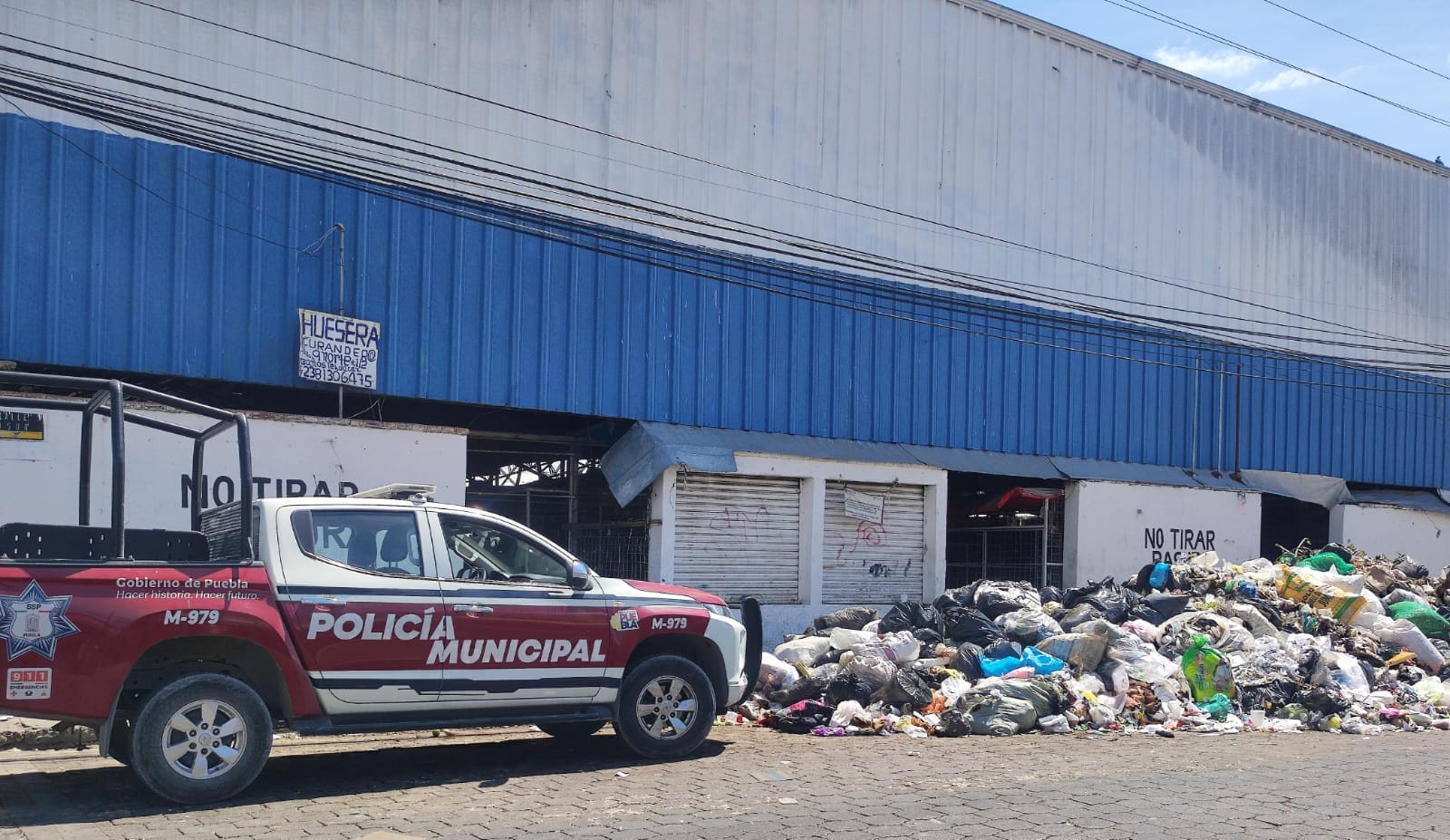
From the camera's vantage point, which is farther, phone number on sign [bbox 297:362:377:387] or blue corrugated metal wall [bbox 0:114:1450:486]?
phone number on sign [bbox 297:362:377:387]

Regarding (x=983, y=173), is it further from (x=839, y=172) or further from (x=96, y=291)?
(x=96, y=291)

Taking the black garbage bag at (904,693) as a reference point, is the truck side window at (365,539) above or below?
above

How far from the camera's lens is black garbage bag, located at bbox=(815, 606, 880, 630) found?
1420 centimetres

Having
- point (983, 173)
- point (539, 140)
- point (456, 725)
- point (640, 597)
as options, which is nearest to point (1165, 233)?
point (983, 173)

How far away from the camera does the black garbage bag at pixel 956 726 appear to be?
35.1 ft

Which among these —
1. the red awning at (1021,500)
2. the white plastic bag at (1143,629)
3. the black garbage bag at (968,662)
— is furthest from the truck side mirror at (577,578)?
the red awning at (1021,500)

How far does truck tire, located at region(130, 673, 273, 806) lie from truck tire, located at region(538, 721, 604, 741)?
104 inches

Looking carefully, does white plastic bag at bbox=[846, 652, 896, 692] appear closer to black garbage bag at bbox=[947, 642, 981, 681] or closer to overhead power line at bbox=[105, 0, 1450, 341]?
black garbage bag at bbox=[947, 642, 981, 681]

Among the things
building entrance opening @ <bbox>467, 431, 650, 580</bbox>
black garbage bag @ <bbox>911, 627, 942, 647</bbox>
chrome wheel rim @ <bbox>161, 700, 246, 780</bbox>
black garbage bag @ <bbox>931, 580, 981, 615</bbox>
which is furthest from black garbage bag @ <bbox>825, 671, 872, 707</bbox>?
chrome wheel rim @ <bbox>161, 700, 246, 780</bbox>

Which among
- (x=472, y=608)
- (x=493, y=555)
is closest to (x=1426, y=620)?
(x=493, y=555)

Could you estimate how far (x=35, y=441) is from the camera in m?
11.2

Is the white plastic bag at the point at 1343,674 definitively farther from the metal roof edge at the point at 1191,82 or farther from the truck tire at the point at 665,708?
the metal roof edge at the point at 1191,82

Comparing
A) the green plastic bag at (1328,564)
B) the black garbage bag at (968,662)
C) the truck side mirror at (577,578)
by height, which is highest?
the truck side mirror at (577,578)

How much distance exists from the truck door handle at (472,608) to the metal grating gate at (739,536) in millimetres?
7655
